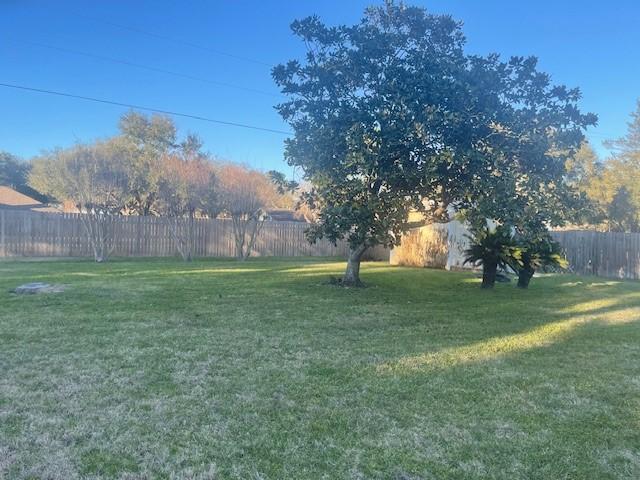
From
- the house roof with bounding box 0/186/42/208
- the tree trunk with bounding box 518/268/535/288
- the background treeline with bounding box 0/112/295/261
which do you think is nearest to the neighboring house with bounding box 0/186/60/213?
the house roof with bounding box 0/186/42/208

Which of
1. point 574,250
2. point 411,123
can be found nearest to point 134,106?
point 411,123

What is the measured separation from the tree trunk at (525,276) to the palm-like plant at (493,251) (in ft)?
1.44

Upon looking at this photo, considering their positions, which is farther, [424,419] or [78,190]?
[78,190]

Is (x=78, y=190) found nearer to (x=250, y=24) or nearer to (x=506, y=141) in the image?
(x=250, y=24)

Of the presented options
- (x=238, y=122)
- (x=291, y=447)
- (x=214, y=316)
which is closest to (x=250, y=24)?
(x=238, y=122)

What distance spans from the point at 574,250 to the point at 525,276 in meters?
6.61

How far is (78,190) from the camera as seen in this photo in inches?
636

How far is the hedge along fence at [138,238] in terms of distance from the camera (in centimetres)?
1702

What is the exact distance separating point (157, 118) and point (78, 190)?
11.0 meters

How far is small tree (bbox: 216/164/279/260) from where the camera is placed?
732 inches

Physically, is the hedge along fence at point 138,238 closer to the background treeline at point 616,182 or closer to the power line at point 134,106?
the power line at point 134,106

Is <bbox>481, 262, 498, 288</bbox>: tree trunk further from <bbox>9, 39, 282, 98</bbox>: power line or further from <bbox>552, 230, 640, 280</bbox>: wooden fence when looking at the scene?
<bbox>9, 39, 282, 98</bbox>: power line

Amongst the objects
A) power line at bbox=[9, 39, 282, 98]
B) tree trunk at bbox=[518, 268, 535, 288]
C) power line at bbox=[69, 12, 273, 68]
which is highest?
power line at bbox=[69, 12, 273, 68]

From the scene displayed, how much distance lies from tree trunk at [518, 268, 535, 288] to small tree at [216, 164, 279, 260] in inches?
401
